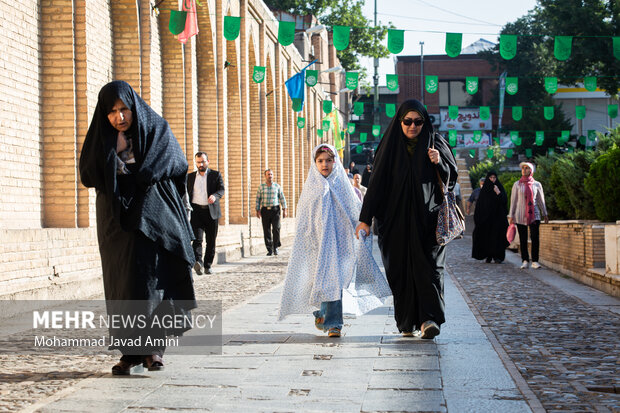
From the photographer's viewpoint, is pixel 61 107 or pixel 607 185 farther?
pixel 607 185

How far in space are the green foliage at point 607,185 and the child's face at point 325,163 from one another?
6.52 m

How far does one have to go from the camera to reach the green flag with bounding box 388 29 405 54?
16.6 m

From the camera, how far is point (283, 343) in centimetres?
661

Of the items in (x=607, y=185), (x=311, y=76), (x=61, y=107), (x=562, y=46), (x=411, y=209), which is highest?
(x=311, y=76)

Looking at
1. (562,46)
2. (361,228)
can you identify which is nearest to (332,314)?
(361,228)

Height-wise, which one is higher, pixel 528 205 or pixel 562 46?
pixel 562 46

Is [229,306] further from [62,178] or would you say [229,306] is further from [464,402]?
[464,402]

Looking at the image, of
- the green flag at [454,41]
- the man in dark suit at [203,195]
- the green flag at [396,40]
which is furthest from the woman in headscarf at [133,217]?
the green flag at [454,41]

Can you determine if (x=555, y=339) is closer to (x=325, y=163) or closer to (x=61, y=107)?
(x=325, y=163)

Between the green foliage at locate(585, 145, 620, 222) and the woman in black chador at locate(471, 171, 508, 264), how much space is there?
367cm

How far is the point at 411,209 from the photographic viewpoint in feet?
22.9

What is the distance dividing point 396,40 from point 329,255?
1041cm

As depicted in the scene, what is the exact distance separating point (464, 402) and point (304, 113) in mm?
32471

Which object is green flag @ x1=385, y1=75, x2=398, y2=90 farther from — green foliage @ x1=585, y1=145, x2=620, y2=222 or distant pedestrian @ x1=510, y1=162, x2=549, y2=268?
green foliage @ x1=585, y1=145, x2=620, y2=222
